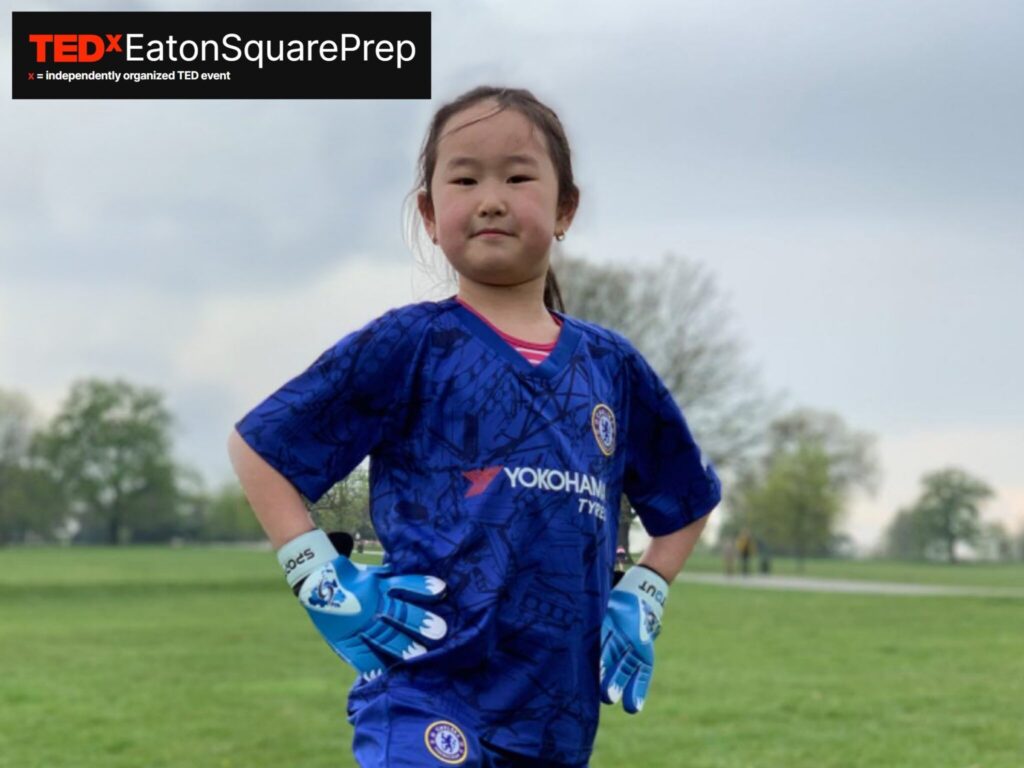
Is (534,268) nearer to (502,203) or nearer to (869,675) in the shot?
(502,203)

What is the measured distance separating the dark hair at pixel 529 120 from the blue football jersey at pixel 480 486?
1.18ft

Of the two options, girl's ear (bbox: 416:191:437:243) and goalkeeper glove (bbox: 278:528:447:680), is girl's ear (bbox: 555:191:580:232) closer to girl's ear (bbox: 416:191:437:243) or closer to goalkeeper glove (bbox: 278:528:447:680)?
girl's ear (bbox: 416:191:437:243)

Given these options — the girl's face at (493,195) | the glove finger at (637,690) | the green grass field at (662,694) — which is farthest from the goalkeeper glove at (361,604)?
the green grass field at (662,694)

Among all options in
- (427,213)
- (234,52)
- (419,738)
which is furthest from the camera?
(234,52)

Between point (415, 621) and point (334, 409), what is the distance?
1.61ft

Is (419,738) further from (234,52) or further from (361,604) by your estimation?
(234,52)

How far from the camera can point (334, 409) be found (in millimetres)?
2975

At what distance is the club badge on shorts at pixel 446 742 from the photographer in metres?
2.74

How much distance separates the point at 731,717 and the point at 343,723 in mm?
2756

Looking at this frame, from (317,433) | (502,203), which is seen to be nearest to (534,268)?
(502,203)

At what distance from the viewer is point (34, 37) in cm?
1195

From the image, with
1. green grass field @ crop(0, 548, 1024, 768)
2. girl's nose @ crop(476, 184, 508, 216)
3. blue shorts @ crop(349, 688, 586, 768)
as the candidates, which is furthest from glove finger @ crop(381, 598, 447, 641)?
green grass field @ crop(0, 548, 1024, 768)

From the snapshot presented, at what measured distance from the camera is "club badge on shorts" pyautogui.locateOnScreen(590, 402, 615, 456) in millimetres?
3098

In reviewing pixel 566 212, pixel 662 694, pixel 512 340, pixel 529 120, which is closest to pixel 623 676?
pixel 512 340
